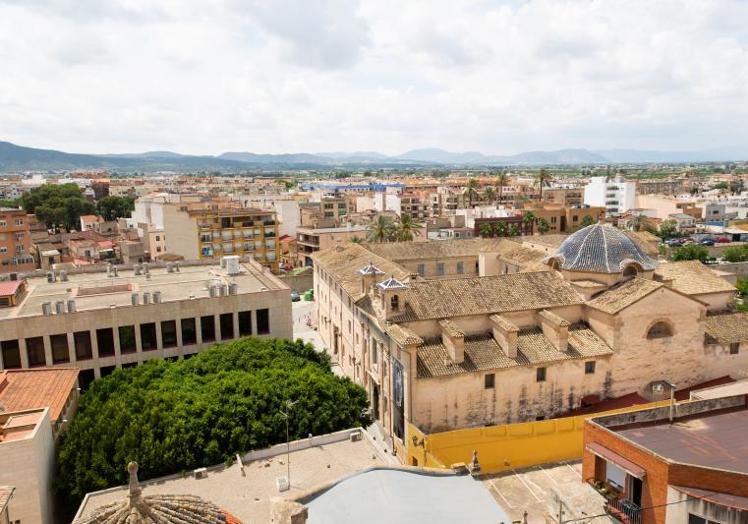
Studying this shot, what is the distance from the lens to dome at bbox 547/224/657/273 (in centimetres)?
3950

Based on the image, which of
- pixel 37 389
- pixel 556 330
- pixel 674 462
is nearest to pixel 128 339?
pixel 37 389

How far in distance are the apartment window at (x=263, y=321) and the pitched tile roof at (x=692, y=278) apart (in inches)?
1122

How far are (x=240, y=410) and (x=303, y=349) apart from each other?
1010cm

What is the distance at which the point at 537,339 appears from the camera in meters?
36.8

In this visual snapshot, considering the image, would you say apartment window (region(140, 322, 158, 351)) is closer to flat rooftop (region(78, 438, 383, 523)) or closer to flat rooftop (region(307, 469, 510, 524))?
flat rooftop (region(78, 438, 383, 523))

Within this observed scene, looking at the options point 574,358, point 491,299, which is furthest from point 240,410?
point 574,358

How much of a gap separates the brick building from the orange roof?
24.7m

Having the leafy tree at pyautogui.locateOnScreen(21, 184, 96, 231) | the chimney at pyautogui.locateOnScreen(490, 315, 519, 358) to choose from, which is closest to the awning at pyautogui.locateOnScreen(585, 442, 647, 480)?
the chimney at pyautogui.locateOnScreen(490, 315, 519, 358)

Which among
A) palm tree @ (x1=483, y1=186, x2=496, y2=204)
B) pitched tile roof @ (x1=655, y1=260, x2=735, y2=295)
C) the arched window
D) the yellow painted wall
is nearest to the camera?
the yellow painted wall

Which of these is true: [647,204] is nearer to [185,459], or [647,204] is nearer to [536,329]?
[536,329]

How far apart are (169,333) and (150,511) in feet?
Result: 86.9

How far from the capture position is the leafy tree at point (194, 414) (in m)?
25.7

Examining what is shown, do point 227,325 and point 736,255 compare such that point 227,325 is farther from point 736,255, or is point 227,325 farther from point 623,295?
point 736,255

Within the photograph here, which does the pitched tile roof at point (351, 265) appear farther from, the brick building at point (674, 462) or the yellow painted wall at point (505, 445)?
the brick building at point (674, 462)
